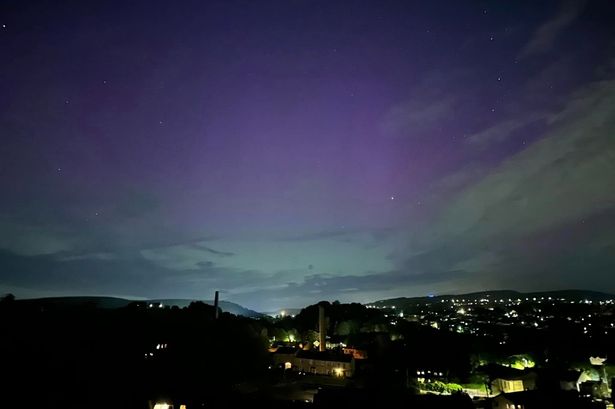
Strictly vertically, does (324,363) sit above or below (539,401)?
below

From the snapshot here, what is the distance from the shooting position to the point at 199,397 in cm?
2511

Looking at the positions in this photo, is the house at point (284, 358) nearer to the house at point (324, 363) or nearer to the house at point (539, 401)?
the house at point (324, 363)

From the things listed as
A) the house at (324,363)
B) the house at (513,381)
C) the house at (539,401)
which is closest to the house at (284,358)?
the house at (324,363)

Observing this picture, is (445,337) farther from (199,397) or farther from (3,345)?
(3,345)

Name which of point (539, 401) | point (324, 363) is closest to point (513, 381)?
point (539, 401)

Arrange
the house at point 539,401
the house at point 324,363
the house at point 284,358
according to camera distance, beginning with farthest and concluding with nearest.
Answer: the house at point 284,358 → the house at point 324,363 → the house at point 539,401

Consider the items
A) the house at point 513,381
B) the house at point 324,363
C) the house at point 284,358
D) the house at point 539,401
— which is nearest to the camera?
the house at point 539,401

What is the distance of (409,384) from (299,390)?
926 cm

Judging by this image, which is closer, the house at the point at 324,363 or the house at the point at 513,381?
the house at the point at 513,381

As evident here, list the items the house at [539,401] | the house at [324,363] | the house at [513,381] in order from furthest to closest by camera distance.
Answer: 1. the house at [324,363]
2. the house at [513,381]
3. the house at [539,401]

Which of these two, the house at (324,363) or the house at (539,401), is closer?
the house at (539,401)

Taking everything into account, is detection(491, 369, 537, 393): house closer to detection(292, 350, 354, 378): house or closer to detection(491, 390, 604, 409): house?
detection(491, 390, 604, 409): house

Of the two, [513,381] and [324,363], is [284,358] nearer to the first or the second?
[324,363]

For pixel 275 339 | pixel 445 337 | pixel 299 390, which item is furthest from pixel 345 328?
pixel 299 390
